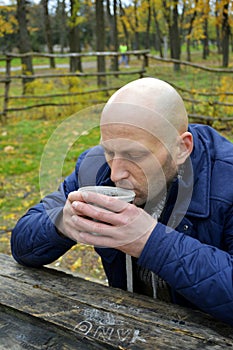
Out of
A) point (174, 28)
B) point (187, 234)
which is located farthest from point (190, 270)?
point (174, 28)

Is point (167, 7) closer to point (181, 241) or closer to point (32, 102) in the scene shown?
point (32, 102)

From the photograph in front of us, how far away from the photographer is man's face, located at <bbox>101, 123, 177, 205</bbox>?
A: 1208mm

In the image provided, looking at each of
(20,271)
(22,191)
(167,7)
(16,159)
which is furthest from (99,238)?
(167,7)

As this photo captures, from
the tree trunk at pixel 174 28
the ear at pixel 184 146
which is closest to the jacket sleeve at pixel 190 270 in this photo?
the ear at pixel 184 146

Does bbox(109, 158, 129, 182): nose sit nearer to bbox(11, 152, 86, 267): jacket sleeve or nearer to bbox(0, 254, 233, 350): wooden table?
bbox(11, 152, 86, 267): jacket sleeve

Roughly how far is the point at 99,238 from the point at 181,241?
0.22 meters

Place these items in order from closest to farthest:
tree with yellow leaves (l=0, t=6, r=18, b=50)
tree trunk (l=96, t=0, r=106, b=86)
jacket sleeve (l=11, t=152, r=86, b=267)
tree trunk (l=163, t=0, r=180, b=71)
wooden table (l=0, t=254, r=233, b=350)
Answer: wooden table (l=0, t=254, r=233, b=350) → jacket sleeve (l=11, t=152, r=86, b=267) → tree trunk (l=96, t=0, r=106, b=86) → tree with yellow leaves (l=0, t=6, r=18, b=50) → tree trunk (l=163, t=0, r=180, b=71)

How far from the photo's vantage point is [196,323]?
1.15 m

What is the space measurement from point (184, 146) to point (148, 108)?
0.62 ft

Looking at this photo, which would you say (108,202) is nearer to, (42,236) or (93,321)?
(93,321)

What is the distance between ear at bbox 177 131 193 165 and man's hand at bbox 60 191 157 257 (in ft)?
0.89

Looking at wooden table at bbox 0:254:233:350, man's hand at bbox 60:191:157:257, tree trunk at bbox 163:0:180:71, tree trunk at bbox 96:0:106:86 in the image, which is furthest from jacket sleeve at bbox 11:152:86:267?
tree trunk at bbox 163:0:180:71

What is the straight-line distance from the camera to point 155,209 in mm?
1340

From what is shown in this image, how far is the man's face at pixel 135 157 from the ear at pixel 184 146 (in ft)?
0.26
